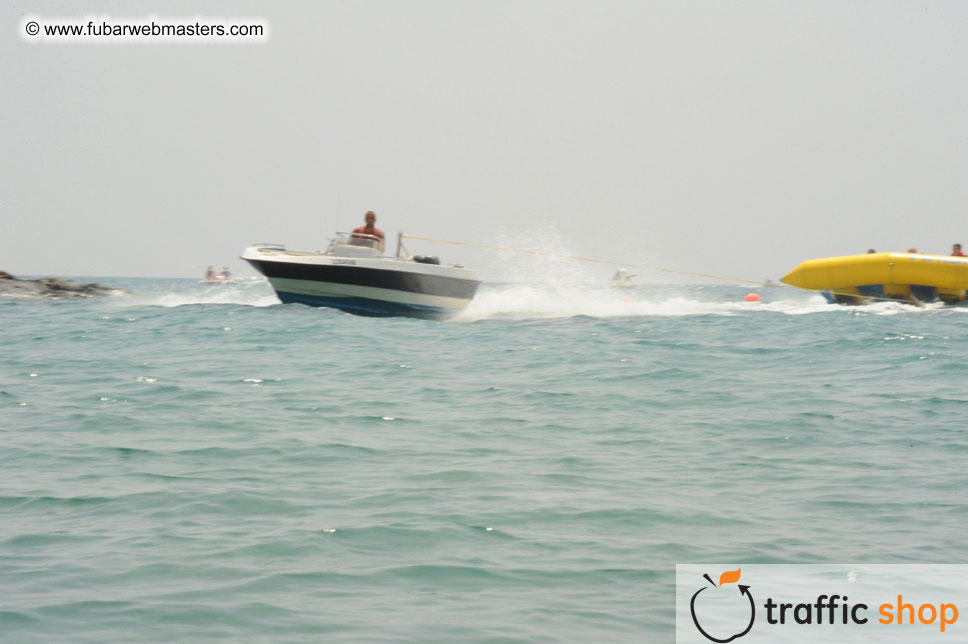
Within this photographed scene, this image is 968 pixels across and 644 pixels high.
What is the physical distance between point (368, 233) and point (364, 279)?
1.13m

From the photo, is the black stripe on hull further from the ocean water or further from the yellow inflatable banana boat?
the yellow inflatable banana boat

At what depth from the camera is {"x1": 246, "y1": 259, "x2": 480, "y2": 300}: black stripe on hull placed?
61.4ft

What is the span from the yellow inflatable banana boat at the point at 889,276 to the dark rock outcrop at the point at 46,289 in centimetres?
2091

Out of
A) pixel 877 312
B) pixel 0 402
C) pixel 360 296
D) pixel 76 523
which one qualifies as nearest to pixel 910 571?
pixel 76 523

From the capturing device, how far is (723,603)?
4.18 metres

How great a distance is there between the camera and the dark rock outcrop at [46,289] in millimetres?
27531

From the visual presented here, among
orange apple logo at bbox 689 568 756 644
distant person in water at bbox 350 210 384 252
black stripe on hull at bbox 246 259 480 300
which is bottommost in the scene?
orange apple logo at bbox 689 568 756 644

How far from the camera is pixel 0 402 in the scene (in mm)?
8945

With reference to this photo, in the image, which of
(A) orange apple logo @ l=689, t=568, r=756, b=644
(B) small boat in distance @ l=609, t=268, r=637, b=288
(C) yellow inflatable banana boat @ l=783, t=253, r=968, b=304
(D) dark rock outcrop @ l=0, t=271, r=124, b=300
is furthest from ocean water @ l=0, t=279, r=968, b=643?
(B) small boat in distance @ l=609, t=268, r=637, b=288

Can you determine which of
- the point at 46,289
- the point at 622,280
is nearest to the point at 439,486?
the point at 46,289

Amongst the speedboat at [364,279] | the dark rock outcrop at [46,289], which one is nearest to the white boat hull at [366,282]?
the speedboat at [364,279]

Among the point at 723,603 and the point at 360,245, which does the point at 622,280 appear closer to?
the point at 360,245

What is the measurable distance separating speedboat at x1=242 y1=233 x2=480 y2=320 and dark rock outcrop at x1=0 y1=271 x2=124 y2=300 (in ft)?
37.1

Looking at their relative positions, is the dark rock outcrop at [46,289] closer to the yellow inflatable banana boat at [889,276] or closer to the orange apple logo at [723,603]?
the yellow inflatable banana boat at [889,276]
